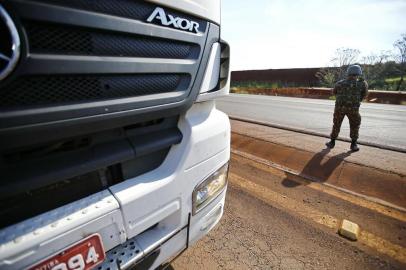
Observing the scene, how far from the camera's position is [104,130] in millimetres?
990

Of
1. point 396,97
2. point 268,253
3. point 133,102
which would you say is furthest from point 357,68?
point 396,97

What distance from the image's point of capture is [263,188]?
9.48ft

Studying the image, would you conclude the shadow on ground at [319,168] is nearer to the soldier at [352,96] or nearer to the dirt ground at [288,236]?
the dirt ground at [288,236]

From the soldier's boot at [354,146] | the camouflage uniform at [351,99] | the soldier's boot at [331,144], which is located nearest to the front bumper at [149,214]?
the soldier's boot at [331,144]

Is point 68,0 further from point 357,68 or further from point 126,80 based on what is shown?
point 357,68

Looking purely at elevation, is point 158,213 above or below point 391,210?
above

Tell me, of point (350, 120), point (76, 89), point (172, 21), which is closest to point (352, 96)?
point (350, 120)

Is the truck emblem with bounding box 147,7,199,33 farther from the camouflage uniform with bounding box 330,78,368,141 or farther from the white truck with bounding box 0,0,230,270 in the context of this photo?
the camouflage uniform with bounding box 330,78,368,141

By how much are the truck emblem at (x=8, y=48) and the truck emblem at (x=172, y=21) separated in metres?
0.51

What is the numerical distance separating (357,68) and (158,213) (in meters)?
4.99

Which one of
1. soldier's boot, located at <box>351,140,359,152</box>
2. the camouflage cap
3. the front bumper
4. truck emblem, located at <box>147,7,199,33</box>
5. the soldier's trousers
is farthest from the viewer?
the camouflage cap

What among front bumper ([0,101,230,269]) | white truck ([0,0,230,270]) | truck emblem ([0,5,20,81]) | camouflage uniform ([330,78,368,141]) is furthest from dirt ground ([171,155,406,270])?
camouflage uniform ([330,78,368,141])

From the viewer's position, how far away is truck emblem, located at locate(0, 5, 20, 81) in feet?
2.18

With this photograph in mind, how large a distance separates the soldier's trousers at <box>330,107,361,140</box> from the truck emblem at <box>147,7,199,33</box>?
4.32 meters
